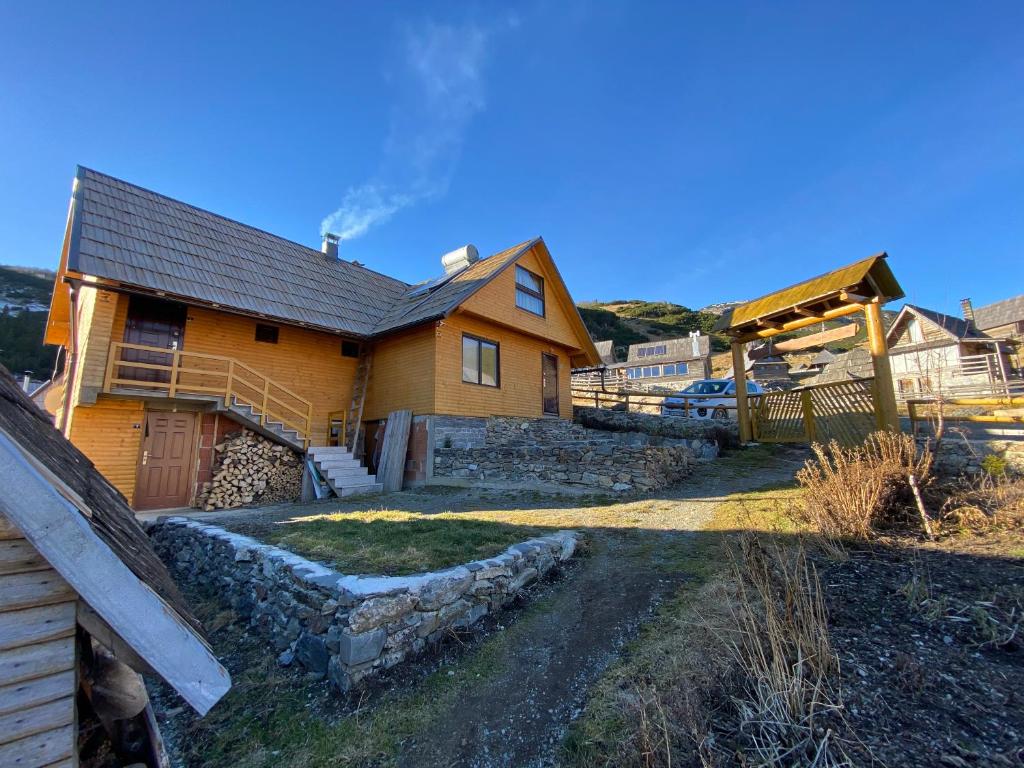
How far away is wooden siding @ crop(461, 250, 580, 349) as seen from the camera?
1337cm

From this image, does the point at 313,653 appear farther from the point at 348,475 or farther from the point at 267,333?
the point at 267,333

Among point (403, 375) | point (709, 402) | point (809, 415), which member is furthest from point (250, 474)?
point (709, 402)

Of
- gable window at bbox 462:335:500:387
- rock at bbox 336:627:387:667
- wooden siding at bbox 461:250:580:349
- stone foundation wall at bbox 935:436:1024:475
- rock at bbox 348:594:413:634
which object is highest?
wooden siding at bbox 461:250:580:349

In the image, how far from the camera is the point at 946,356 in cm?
2433

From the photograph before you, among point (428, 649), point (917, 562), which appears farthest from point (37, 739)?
point (917, 562)

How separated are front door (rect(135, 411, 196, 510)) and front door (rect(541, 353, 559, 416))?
35.8 feet

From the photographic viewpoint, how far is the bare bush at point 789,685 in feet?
6.89

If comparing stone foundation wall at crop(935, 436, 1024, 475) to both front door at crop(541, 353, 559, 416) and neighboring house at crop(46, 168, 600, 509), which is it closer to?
neighboring house at crop(46, 168, 600, 509)

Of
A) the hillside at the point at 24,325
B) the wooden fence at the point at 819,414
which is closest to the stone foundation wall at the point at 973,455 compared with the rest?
the wooden fence at the point at 819,414

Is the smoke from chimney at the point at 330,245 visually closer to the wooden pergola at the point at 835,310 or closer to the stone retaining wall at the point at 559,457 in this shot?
the stone retaining wall at the point at 559,457

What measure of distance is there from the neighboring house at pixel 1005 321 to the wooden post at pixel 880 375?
2655 centimetres

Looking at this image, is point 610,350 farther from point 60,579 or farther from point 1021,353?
point 60,579

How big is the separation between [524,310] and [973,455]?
38.0 feet

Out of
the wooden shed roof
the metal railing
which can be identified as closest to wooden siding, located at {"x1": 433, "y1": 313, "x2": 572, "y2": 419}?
the metal railing
